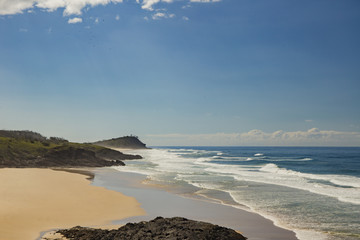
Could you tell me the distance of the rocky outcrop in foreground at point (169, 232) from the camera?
1110cm

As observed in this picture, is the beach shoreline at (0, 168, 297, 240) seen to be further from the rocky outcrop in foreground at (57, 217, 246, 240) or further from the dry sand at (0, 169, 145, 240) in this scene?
the rocky outcrop in foreground at (57, 217, 246, 240)

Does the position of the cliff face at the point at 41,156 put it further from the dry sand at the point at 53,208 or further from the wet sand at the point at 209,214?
the wet sand at the point at 209,214

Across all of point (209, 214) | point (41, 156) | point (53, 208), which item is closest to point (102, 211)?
point (53, 208)

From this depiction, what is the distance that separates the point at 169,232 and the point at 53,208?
1065 cm

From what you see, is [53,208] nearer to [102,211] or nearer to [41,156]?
[102,211]

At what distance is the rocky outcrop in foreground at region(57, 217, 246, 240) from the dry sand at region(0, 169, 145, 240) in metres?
3.50

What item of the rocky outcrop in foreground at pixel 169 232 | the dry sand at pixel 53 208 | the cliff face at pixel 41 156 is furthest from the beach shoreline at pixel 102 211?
the cliff face at pixel 41 156

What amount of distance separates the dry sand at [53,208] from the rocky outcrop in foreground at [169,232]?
11.5 ft

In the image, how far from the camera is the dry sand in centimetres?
1506

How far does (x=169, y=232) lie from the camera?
11289 millimetres

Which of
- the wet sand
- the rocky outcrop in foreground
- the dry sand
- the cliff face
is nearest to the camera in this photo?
the rocky outcrop in foreground

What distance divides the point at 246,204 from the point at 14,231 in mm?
13917

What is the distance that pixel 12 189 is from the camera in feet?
80.3

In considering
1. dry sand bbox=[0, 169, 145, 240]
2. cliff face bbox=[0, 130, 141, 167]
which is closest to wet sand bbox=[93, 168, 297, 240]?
dry sand bbox=[0, 169, 145, 240]
